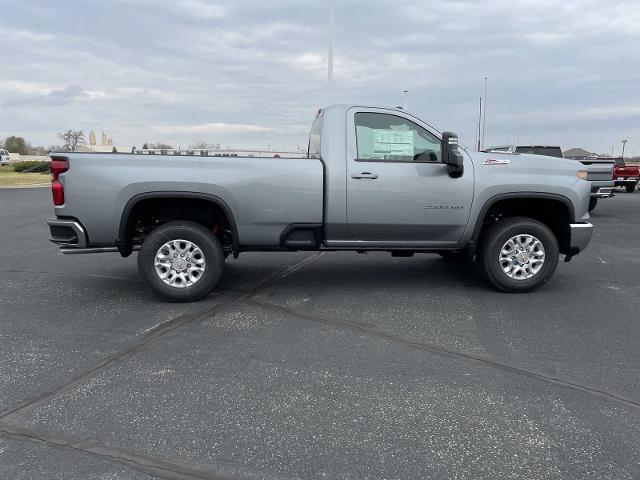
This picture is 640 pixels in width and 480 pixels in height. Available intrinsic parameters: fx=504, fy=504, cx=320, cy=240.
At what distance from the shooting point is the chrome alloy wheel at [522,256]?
5.86 metres

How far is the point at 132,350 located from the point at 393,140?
3.46 m

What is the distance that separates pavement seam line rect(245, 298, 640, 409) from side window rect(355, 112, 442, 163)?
6.16 feet

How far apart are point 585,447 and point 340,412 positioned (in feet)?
4.63

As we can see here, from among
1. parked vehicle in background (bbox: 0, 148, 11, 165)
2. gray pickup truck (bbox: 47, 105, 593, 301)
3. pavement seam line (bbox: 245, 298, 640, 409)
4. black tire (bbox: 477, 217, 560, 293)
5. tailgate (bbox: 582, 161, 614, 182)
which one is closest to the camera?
pavement seam line (bbox: 245, 298, 640, 409)

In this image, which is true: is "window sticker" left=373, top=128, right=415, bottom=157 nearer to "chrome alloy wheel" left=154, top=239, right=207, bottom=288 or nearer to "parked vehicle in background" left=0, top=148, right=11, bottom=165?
"chrome alloy wheel" left=154, top=239, right=207, bottom=288

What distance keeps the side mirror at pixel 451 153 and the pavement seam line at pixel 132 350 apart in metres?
2.64

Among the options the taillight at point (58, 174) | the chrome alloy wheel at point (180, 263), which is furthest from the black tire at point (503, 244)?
the taillight at point (58, 174)

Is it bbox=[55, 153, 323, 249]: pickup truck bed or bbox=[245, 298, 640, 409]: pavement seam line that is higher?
bbox=[55, 153, 323, 249]: pickup truck bed

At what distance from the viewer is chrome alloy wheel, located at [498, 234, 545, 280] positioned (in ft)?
19.2

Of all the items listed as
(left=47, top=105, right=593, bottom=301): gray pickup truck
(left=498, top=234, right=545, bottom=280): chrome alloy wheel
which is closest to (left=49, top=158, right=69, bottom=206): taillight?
(left=47, top=105, right=593, bottom=301): gray pickup truck

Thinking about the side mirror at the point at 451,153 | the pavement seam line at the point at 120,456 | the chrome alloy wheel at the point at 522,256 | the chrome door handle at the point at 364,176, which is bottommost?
the pavement seam line at the point at 120,456

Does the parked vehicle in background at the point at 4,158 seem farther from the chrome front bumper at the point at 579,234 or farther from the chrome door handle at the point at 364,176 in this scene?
the chrome front bumper at the point at 579,234

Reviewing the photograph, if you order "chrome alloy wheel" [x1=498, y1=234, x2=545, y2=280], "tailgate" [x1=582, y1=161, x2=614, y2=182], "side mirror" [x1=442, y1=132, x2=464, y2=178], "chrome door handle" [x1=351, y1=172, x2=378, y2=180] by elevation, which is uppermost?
"side mirror" [x1=442, y1=132, x2=464, y2=178]

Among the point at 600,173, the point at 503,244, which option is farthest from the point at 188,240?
the point at 600,173
